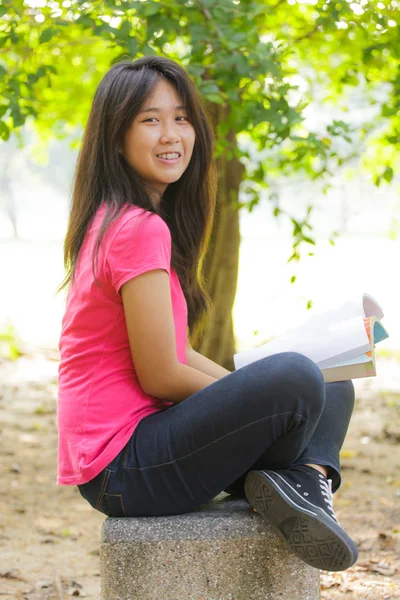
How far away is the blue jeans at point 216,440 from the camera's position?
2.01 metres

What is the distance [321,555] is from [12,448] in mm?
3454

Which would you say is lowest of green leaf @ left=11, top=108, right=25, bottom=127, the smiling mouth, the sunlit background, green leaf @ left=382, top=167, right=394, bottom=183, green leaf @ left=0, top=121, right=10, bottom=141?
the sunlit background

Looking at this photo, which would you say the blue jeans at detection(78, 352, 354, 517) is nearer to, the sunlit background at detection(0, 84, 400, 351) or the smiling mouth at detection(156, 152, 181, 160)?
the sunlit background at detection(0, 84, 400, 351)

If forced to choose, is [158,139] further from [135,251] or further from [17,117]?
[17,117]

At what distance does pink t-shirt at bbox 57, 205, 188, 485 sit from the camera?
2.08 m

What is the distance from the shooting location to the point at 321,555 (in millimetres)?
1965

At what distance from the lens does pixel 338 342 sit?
2279mm

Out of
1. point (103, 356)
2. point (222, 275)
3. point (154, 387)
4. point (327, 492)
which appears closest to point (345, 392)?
point (327, 492)

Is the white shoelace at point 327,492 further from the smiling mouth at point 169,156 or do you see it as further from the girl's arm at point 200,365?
the smiling mouth at point 169,156

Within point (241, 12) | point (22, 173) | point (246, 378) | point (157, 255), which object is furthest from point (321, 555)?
point (22, 173)

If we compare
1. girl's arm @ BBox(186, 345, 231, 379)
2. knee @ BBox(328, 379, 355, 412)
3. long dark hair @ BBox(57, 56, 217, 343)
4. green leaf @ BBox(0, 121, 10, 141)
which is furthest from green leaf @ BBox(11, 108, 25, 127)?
knee @ BBox(328, 379, 355, 412)

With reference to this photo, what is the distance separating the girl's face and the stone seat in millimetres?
999

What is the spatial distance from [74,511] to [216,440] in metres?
2.24

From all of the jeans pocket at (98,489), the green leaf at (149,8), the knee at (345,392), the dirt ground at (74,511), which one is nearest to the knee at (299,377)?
→ the knee at (345,392)
